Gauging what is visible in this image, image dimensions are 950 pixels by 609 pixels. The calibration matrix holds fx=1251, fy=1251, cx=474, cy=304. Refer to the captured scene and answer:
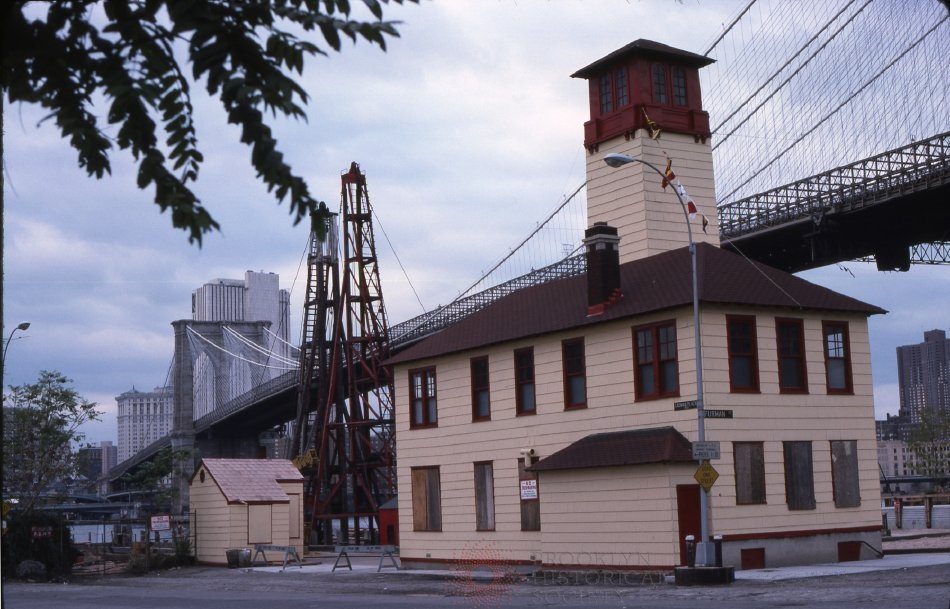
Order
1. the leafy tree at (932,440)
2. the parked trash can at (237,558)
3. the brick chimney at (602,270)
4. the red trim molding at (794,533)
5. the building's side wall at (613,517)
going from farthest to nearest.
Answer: the leafy tree at (932,440)
the parked trash can at (237,558)
the brick chimney at (602,270)
the red trim molding at (794,533)
the building's side wall at (613,517)

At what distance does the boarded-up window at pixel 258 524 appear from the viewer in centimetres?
4334

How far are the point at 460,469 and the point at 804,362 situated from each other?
10704mm

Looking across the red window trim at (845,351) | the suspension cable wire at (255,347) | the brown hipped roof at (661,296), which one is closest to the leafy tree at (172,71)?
the brown hipped roof at (661,296)

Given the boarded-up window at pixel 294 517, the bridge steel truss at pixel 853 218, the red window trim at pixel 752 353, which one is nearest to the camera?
the red window trim at pixel 752 353

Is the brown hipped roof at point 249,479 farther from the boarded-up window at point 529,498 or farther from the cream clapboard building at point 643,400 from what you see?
the boarded-up window at point 529,498

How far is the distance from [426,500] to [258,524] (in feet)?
27.4

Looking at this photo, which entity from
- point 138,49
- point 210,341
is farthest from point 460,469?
point 210,341

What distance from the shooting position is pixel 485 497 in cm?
3572

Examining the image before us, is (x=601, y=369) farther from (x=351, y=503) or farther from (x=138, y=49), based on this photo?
(x=351, y=503)

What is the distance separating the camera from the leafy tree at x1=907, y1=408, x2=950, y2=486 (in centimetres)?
11044

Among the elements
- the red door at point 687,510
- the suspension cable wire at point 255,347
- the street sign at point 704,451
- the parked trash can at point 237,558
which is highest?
the suspension cable wire at point 255,347

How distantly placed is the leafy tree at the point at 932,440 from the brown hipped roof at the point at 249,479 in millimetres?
75703

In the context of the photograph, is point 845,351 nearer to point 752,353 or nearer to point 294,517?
point 752,353

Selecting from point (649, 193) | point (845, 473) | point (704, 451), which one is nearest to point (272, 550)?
point (649, 193)
